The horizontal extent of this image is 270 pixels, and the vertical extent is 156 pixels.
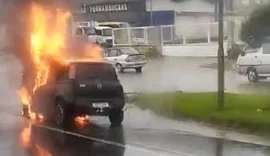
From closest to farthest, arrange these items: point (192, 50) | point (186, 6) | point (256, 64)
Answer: point (256, 64)
point (192, 50)
point (186, 6)

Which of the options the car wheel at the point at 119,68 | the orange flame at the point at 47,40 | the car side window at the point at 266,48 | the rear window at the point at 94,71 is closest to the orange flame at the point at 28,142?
the rear window at the point at 94,71

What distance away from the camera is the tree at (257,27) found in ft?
85.2

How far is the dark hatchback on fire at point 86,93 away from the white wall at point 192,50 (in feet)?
72.3

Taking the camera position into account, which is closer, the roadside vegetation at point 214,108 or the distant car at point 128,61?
the roadside vegetation at point 214,108

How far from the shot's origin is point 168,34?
143ft

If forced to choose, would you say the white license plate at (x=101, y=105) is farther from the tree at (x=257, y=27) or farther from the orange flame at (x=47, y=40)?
the tree at (x=257, y=27)

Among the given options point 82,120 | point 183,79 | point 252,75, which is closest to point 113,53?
point 183,79

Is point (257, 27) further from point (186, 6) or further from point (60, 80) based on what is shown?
point (60, 80)

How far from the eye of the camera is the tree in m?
26.0

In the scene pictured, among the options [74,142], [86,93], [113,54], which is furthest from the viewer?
[113,54]

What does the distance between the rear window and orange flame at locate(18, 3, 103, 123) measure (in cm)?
231

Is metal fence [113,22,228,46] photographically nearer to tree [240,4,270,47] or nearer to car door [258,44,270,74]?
tree [240,4,270,47]

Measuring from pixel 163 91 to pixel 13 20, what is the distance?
591cm

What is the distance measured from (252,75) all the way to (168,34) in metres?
17.9
